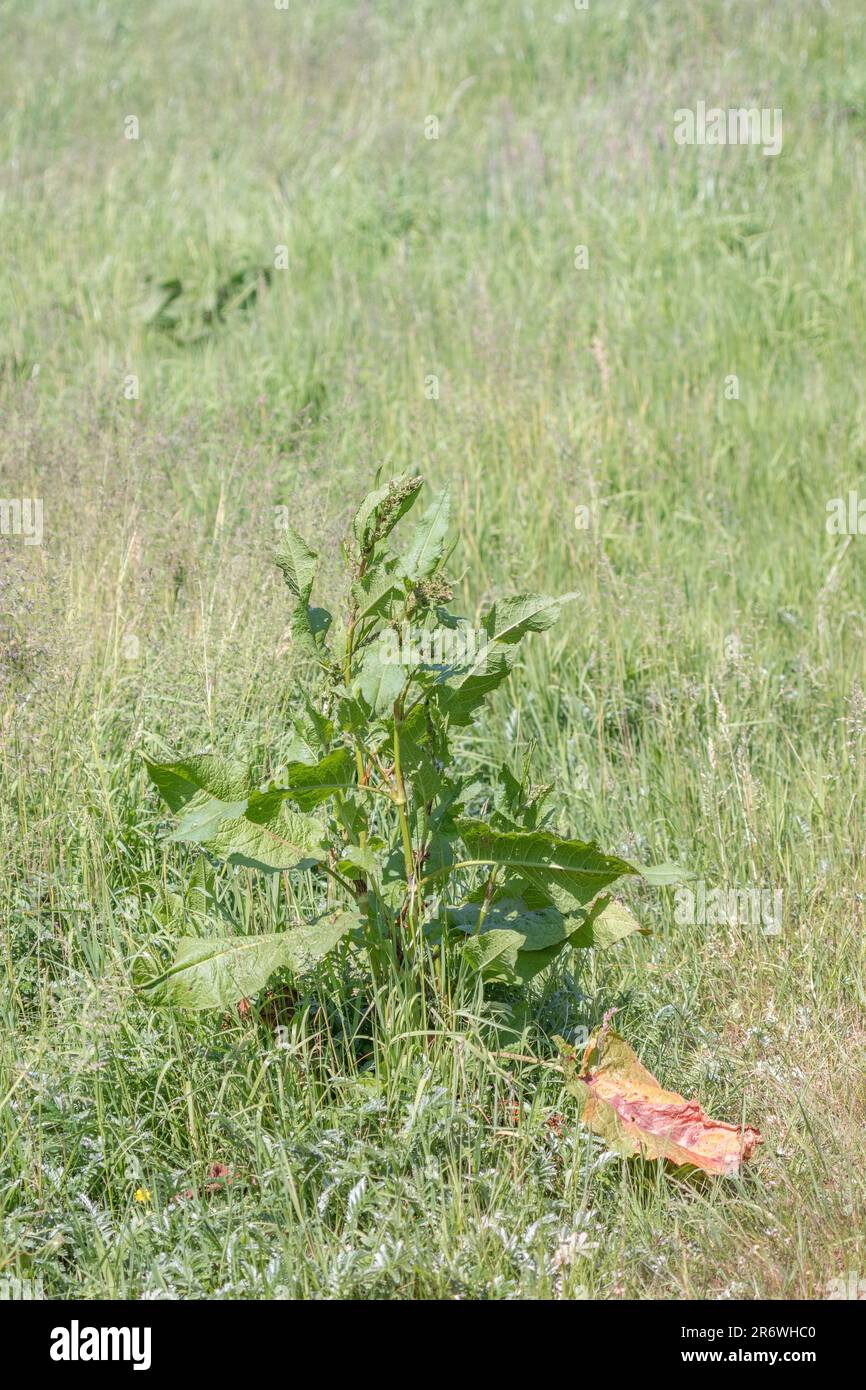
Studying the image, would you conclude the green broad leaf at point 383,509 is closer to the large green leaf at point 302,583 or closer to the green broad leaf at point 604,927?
the large green leaf at point 302,583

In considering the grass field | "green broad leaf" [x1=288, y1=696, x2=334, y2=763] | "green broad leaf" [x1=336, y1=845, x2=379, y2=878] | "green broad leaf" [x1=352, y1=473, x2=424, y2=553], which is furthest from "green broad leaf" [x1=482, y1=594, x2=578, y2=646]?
the grass field

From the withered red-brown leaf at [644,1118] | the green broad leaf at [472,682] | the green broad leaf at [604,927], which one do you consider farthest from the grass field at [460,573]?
the green broad leaf at [472,682]

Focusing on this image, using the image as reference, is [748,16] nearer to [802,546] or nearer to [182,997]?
[802,546]

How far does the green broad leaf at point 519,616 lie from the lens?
99.7 inches

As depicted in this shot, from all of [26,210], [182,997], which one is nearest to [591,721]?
[182,997]

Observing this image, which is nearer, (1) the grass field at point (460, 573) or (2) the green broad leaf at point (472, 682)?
(1) the grass field at point (460, 573)

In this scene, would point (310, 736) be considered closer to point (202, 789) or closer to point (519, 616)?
point (202, 789)

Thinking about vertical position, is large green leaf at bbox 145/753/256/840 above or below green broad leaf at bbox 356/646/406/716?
below

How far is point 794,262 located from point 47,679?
477cm

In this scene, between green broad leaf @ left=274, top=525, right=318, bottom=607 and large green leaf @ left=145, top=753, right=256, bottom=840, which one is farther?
green broad leaf @ left=274, top=525, right=318, bottom=607

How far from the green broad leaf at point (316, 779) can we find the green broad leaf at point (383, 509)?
42 cm

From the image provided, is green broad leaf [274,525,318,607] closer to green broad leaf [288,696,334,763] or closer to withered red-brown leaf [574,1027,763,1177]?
green broad leaf [288,696,334,763]

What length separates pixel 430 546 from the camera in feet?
8.27

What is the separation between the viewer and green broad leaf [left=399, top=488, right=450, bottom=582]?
8.22 feet
